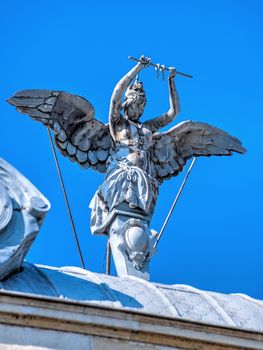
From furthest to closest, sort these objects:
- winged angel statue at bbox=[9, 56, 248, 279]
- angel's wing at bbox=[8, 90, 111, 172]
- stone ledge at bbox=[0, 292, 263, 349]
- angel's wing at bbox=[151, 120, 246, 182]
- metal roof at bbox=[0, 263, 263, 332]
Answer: angel's wing at bbox=[151, 120, 246, 182] → angel's wing at bbox=[8, 90, 111, 172] → winged angel statue at bbox=[9, 56, 248, 279] → metal roof at bbox=[0, 263, 263, 332] → stone ledge at bbox=[0, 292, 263, 349]

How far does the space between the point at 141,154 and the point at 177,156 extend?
4.38 feet

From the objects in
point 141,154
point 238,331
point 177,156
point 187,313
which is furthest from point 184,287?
point 177,156

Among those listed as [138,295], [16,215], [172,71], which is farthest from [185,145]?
[16,215]

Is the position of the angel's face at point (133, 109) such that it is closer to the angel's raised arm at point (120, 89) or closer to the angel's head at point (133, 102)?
the angel's head at point (133, 102)

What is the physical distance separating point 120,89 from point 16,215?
5.60m

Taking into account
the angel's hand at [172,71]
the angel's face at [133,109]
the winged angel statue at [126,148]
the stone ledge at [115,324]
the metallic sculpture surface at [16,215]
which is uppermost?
the angel's hand at [172,71]

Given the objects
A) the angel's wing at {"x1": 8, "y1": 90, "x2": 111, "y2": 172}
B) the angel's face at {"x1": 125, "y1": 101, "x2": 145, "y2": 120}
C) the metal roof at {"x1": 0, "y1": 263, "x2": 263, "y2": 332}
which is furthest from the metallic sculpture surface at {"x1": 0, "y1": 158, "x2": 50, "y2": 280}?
the angel's face at {"x1": 125, "y1": 101, "x2": 145, "y2": 120}

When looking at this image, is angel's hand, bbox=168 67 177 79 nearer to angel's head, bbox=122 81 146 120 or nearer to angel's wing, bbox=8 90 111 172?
angel's head, bbox=122 81 146 120

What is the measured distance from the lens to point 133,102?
16125 mm

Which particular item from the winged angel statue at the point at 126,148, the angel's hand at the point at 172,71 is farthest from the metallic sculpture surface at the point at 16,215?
the angel's hand at the point at 172,71

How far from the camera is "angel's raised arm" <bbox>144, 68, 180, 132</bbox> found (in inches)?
638

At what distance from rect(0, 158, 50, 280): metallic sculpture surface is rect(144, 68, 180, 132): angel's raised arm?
5.66 metres

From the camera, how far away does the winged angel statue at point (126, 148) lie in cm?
1475

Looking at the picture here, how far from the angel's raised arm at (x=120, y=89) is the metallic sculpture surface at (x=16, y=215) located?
5.14m
